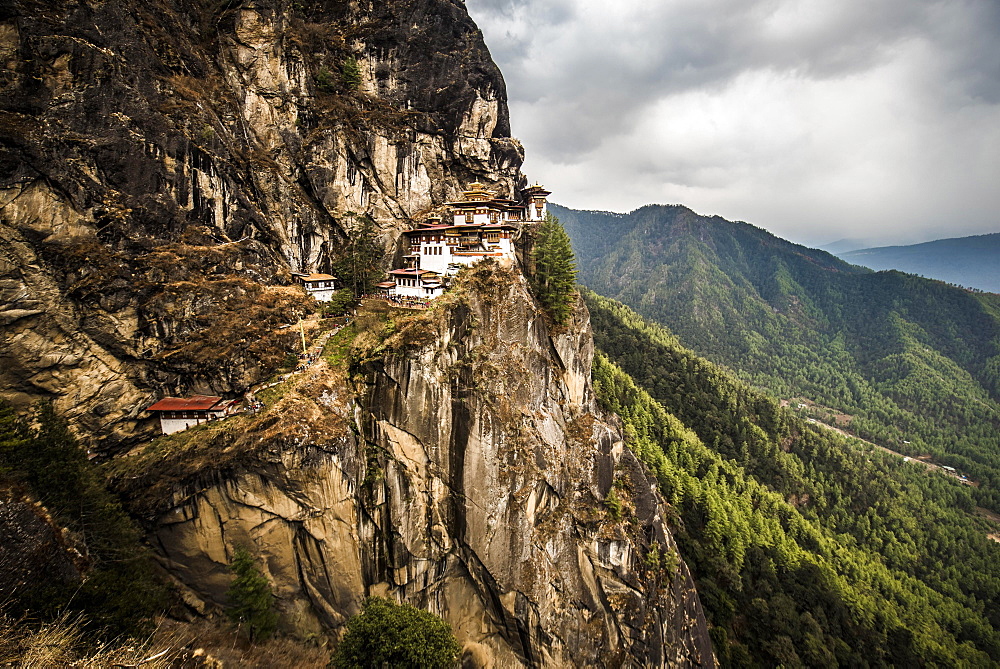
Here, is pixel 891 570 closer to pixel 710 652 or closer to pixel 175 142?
pixel 710 652

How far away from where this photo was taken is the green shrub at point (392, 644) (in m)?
20.8

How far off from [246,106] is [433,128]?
2050 centimetres

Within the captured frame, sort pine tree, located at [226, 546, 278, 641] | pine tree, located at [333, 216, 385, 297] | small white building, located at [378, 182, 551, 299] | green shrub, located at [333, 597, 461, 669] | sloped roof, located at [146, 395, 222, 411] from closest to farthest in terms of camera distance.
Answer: green shrub, located at [333, 597, 461, 669] < pine tree, located at [226, 546, 278, 641] < sloped roof, located at [146, 395, 222, 411] < small white building, located at [378, 182, 551, 299] < pine tree, located at [333, 216, 385, 297]

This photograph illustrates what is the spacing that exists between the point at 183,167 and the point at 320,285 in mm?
13969

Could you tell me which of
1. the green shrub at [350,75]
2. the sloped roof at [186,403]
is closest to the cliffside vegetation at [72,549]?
the sloped roof at [186,403]

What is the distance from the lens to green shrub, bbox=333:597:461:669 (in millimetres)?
20812

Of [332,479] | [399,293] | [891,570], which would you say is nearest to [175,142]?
[399,293]

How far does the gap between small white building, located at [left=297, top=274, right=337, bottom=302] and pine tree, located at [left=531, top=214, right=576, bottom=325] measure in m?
21.9

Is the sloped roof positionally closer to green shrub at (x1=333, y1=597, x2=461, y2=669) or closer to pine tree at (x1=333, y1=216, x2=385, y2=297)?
pine tree at (x1=333, y1=216, x2=385, y2=297)

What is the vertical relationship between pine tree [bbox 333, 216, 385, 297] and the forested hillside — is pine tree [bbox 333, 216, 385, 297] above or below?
above

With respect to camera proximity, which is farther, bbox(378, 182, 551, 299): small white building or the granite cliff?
bbox(378, 182, 551, 299): small white building

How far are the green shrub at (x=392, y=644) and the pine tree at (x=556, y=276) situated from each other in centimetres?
2849

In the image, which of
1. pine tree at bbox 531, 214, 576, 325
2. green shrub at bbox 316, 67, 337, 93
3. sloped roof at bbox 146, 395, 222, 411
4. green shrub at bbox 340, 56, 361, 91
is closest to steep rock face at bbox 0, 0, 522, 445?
green shrub at bbox 316, 67, 337, 93

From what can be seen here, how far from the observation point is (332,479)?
25.7 meters
